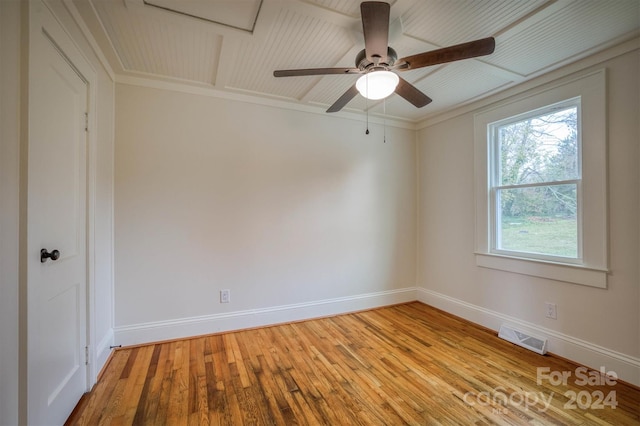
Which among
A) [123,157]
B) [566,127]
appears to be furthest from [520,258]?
[123,157]

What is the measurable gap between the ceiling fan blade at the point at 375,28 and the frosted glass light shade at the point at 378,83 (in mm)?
81

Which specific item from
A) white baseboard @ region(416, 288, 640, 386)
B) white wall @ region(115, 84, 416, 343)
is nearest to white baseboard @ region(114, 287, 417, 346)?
white wall @ region(115, 84, 416, 343)

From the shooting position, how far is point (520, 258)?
258cm

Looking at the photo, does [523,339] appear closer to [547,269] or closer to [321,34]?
[547,269]

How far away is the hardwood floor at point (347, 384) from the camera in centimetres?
161

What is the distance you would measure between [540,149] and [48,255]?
368cm

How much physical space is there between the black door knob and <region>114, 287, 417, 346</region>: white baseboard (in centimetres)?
134

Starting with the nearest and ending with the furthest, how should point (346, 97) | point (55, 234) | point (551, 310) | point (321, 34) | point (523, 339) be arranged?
point (55, 234), point (321, 34), point (346, 97), point (551, 310), point (523, 339)

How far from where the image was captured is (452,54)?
1.51 m

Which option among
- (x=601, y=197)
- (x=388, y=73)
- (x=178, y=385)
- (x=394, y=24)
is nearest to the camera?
(x=388, y=73)

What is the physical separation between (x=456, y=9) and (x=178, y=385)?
3071mm

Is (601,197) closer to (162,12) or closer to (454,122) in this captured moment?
(454,122)

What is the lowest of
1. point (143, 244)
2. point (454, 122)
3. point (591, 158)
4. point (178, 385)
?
point (178, 385)

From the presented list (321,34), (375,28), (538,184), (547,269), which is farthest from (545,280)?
(321,34)
